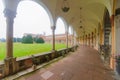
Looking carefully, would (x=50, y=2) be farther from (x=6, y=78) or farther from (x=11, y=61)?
(x=6, y=78)

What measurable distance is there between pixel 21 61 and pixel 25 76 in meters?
1.08

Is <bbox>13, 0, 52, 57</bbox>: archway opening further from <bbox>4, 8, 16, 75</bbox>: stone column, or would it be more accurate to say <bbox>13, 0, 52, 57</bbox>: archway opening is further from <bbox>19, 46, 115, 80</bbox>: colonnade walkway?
<bbox>19, 46, 115, 80</bbox>: colonnade walkway

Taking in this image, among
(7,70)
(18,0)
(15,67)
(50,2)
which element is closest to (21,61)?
(15,67)

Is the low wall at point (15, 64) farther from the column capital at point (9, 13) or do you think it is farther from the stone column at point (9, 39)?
the column capital at point (9, 13)

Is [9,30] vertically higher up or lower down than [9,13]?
lower down

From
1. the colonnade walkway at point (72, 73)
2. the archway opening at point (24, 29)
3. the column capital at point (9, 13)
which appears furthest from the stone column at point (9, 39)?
the colonnade walkway at point (72, 73)

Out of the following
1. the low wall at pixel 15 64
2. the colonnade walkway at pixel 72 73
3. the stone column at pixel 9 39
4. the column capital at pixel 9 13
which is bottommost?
the colonnade walkway at pixel 72 73

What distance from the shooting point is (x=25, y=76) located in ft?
15.8

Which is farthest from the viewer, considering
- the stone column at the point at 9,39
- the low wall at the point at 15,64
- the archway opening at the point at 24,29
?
the archway opening at the point at 24,29

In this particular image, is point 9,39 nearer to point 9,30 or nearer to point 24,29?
point 9,30

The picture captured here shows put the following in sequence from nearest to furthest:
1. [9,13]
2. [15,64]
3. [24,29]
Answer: [9,13]
[15,64]
[24,29]

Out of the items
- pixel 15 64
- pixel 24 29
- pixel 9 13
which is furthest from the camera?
pixel 24 29

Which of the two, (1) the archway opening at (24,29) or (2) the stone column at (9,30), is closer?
(2) the stone column at (9,30)

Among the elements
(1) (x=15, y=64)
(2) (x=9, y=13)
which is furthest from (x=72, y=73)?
(2) (x=9, y=13)
